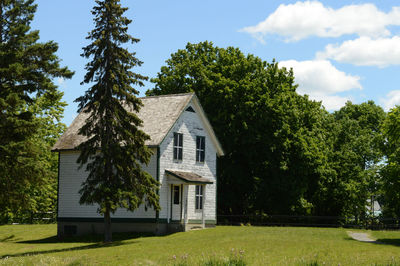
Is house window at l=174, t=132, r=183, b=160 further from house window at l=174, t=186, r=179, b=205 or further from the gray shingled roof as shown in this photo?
house window at l=174, t=186, r=179, b=205

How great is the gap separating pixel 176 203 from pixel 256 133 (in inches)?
522

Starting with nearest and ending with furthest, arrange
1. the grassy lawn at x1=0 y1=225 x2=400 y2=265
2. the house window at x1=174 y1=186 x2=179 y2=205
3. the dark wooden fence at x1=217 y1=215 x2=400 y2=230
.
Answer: the grassy lawn at x1=0 y1=225 x2=400 y2=265
the house window at x1=174 y1=186 x2=179 y2=205
the dark wooden fence at x1=217 y1=215 x2=400 y2=230

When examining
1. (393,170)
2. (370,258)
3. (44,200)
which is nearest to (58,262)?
(370,258)

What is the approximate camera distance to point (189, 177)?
35.8 meters

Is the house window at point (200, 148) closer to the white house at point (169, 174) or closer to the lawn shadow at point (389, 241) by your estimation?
the white house at point (169, 174)

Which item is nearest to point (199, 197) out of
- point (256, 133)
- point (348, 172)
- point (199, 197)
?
point (199, 197)

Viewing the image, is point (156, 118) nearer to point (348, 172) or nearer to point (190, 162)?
point (190, 162)

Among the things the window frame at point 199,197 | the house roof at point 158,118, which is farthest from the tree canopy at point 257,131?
the window frame at point 199,197

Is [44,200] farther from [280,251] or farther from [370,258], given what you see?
[370,258]

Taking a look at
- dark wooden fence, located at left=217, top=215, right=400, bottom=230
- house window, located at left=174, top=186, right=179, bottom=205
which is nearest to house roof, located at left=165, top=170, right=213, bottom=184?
house window, located at left=174, top=186, right=179, bottom=205

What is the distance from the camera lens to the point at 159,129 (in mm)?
35781

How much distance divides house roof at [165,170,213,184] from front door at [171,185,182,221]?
3.25 ft

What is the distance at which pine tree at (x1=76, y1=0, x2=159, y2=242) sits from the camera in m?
29.3

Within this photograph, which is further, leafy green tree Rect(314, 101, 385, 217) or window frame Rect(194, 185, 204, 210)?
leafy green tree Rect(314, 101, 385, 217)
